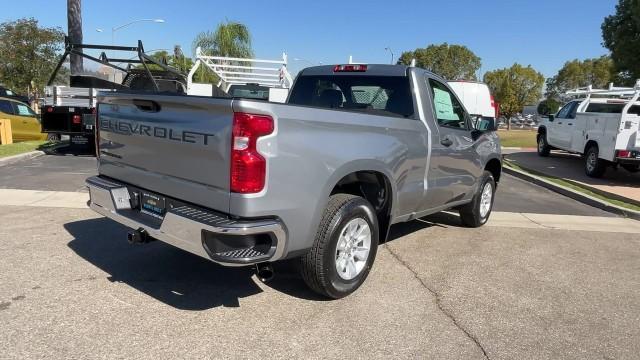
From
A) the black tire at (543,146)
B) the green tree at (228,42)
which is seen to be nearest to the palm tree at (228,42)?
the green tree at (228,42)

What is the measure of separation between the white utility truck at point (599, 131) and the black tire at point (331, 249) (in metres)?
9.19

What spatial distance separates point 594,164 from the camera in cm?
1213

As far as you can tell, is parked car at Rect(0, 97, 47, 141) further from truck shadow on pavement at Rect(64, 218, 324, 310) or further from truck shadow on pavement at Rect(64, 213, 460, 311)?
truck shadow on pavement at Rect(64, 218, 324, 310)

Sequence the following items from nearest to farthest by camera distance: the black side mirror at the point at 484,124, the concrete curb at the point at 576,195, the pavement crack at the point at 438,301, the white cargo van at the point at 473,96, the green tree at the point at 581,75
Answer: the pavement crack at the point at 438,301 < the black side mirror at the point at 484,124 < the concrete curb at the point at 576,195 < the white cargo van at the point at 473,96 < the green tree at the point at 581,75

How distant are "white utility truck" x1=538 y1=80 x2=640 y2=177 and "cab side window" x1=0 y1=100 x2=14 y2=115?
51.9 ft

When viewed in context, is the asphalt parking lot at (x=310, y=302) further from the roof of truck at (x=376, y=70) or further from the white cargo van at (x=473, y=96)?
the white cargo van at (x=473, y=96)

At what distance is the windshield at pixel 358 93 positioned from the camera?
16.5ft

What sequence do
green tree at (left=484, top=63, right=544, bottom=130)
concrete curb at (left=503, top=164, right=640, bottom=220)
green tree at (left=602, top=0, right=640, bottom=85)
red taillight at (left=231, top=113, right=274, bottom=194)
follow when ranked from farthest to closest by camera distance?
green tree at (left=484, top=63, right=544, bottom=130) < green tree at (left=602, top=0, right=640, bottom=85) < concrete curb at (left=503, top=164, right=640, bottom=220) < red taillight at (left=231, top=113, right=274, bottom=194)

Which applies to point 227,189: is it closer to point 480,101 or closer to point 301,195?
point 301,195

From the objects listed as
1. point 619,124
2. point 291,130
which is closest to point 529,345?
point 291,130

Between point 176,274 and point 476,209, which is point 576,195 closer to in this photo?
point 476,209

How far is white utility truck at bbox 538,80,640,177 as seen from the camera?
10.8m

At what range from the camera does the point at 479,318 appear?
12.9ft

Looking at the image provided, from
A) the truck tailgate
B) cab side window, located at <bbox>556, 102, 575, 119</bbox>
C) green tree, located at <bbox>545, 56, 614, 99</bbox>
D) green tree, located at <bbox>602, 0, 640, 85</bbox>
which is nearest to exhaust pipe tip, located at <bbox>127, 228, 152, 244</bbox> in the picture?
the truck tailgate
